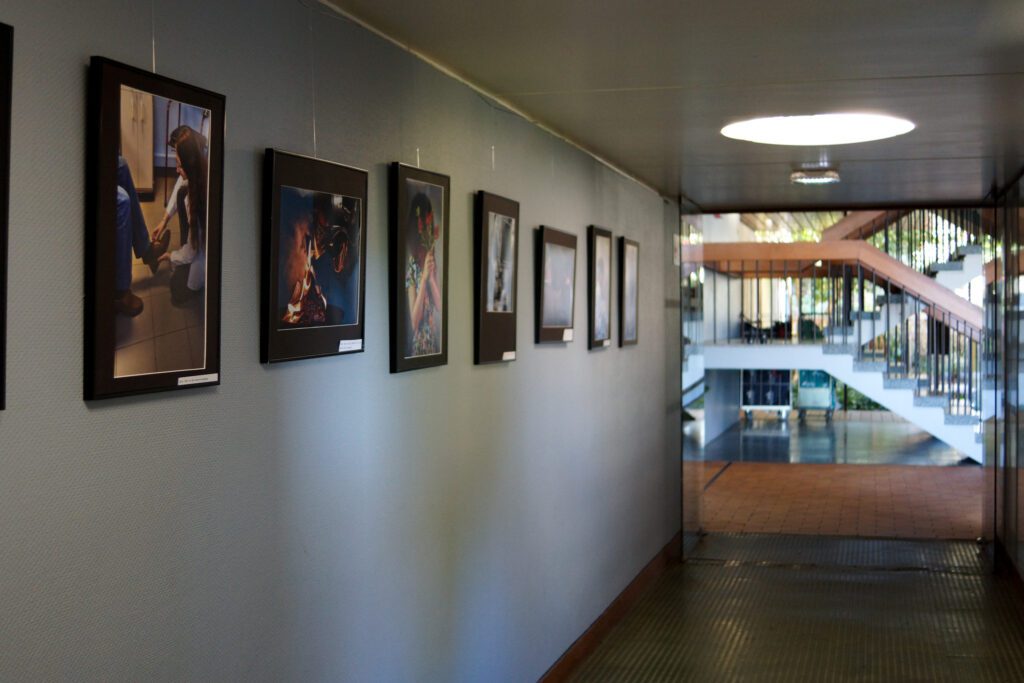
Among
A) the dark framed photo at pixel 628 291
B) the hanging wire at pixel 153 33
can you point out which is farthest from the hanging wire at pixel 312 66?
the dark framed photo at pixel 628 291

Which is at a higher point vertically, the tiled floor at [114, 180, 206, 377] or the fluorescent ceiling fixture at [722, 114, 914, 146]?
the fluorescent ceiling fixture at [722, 114, 914, 146]

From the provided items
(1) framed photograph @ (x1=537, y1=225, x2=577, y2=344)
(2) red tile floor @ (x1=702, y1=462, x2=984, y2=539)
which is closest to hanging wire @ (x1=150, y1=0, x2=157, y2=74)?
(1) framed photograph @ (x1=537, y1=225, x2=577, y2=344)

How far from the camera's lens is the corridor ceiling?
300 centimetres

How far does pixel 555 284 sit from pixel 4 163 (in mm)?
3293

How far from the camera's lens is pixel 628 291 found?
641 cm

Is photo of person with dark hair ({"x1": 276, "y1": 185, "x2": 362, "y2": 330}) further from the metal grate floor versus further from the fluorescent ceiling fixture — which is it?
the metal grate floor

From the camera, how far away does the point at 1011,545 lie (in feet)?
23.0

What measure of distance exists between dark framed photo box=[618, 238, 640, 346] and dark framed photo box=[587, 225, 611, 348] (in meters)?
0.28

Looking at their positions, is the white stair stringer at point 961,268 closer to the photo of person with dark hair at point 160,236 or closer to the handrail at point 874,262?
the handrail at point 874,262

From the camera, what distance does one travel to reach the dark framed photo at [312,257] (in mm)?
2609

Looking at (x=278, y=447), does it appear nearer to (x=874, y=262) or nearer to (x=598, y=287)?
(x=598, y=287)

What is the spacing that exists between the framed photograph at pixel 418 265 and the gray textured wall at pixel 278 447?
53 mm

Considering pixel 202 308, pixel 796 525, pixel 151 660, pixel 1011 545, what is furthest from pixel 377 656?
pixel 796 525

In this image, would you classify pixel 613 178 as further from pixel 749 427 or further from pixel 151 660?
pixel 749 427
